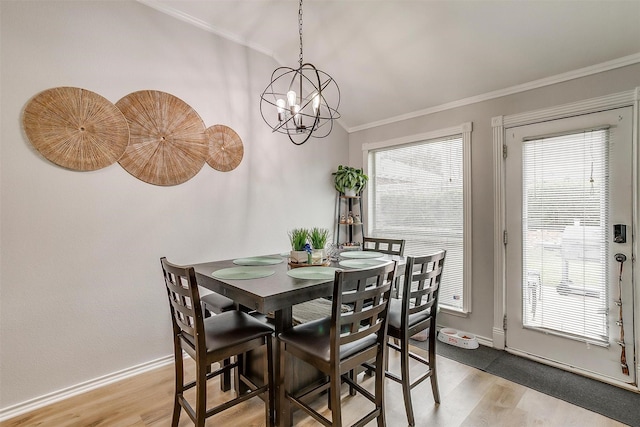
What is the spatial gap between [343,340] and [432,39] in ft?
8.19

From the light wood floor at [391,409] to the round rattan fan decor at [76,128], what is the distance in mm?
1633

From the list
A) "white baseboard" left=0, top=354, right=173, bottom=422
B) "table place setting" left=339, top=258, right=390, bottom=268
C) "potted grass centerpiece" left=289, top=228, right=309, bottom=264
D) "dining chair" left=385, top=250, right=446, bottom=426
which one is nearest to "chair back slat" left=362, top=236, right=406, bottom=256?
"table place setting" left=339, top=258, right=390, bottom=268

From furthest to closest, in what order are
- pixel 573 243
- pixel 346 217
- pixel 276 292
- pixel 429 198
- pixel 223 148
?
pixel 346 217 < pixel 429 198 < pixel 223 148 < pixel 573 243 < pixel 276 292

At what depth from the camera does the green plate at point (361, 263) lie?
6.88ft

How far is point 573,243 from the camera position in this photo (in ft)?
8.06

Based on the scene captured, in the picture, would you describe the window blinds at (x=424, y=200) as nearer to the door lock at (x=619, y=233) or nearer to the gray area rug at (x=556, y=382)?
the gray area rug at (x=556, y=382)

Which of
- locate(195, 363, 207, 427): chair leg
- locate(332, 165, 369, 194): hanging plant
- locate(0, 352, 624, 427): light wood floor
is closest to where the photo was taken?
locate(195, 363, 207, 427): chair leg

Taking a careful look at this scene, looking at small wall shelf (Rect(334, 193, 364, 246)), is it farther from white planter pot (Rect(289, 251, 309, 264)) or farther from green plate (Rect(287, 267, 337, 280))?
green plate (Rect(287, 267, 337, 280))

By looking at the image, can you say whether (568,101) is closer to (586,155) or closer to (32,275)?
(586,155)

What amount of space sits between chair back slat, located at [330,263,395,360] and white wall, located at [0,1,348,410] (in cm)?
179

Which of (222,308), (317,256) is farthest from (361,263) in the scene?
(222,308)

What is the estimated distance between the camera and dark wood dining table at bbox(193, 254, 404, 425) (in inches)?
55.5

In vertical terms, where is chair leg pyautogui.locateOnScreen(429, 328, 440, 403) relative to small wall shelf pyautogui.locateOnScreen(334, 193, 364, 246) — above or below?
below

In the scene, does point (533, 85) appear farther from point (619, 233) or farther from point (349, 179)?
point (349, 179)
